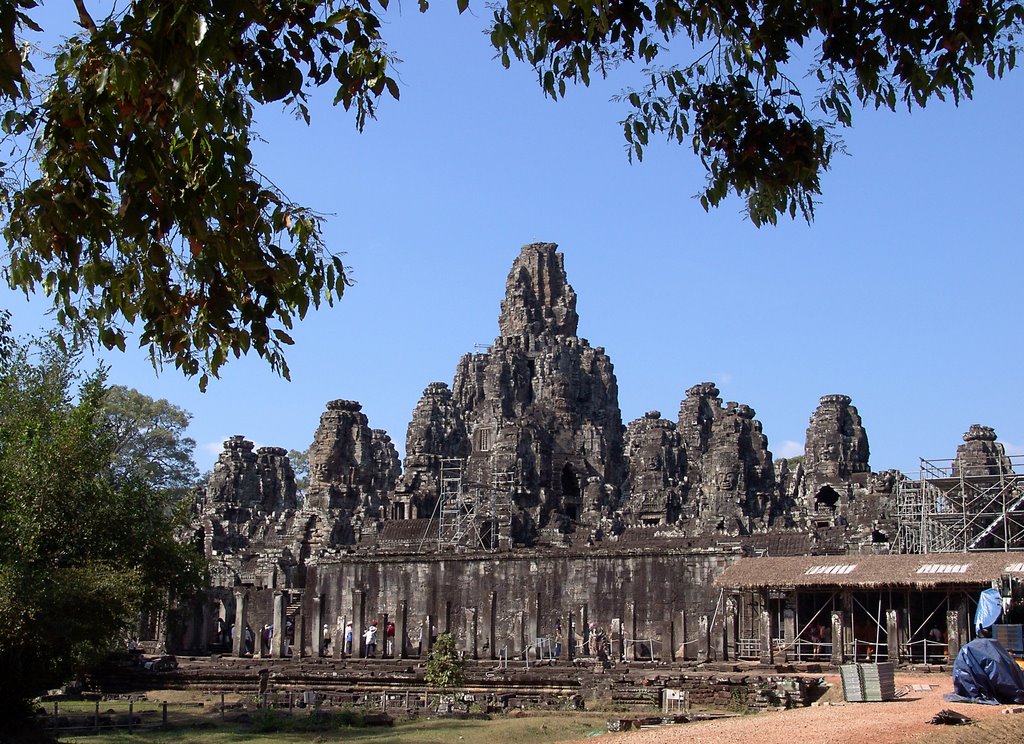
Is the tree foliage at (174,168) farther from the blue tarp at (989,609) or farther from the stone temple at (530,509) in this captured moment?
the stone temple at (530,509)

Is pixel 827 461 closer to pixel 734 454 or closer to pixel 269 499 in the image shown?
pixel 734 454

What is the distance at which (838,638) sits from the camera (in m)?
27.2

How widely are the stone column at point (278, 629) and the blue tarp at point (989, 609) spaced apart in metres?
21.1

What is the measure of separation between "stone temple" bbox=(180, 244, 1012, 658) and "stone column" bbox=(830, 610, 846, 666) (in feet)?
12.1

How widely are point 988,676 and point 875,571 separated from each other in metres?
10.7

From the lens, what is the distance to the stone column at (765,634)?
93.1ft

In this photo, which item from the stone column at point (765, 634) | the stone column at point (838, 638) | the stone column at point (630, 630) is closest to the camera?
the stone column at point (838, 638)

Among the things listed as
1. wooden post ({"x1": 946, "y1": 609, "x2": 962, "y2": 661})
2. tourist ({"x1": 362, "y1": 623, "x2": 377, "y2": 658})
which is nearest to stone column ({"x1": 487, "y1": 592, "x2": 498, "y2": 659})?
tourist ({"x1": 362, "y1": 623, "x2": 377, "y2": 658})

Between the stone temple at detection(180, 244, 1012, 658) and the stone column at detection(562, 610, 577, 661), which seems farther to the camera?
the stone temple at detection(180, 244, 1012, 658)

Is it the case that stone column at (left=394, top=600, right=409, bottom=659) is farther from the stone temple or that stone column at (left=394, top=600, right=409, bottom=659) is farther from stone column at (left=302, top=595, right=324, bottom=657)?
stone column at (left=302, top=595, right=324, bottom=657)

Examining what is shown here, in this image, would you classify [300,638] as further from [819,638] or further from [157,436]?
[157,436]

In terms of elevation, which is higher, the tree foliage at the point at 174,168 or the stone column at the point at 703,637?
the tree foliage at the point at 174,168

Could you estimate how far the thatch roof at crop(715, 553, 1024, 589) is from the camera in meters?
25.9

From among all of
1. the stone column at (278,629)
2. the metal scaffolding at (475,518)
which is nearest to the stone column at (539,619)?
the metal scaffolding at (475,518)
